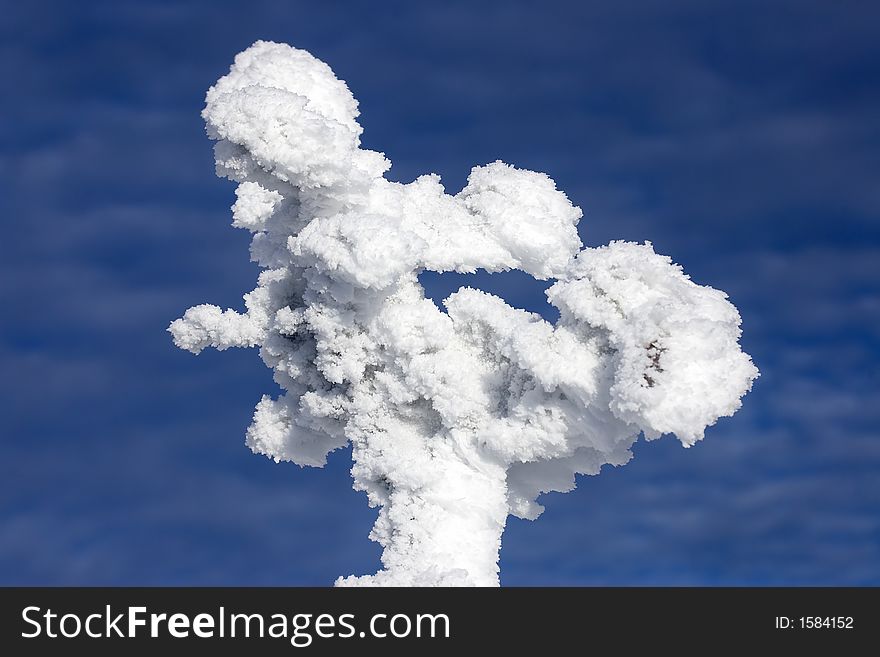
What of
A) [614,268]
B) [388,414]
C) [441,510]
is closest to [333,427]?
[388,414]

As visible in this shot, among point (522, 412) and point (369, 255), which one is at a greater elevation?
point (369, 255)

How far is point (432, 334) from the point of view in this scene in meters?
10.9

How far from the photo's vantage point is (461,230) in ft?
37.6

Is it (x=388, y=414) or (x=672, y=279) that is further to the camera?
(x=388, y=414)

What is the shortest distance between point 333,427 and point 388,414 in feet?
2.45

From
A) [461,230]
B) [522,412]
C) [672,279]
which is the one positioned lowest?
[522,412]

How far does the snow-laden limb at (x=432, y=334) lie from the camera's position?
9.66m

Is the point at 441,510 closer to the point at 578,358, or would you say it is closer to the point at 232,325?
the point at 578,358

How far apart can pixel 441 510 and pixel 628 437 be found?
1799mm

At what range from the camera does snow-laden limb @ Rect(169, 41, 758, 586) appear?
31.7 feet
